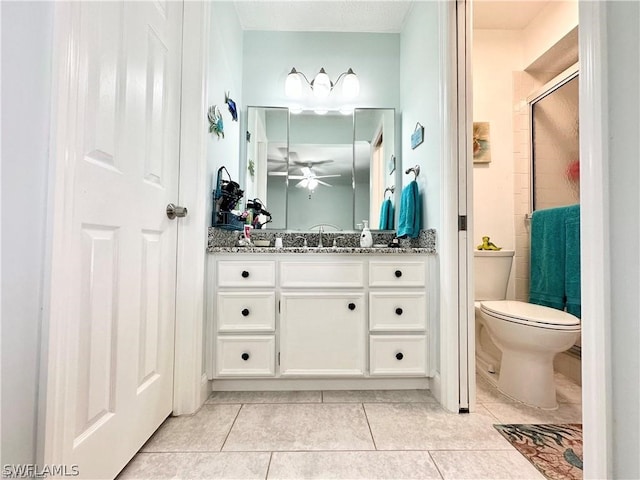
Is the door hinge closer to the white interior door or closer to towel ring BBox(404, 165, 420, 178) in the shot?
towel ring BBox(404, 165, 420, 178)

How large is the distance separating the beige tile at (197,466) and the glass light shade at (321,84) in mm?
2280

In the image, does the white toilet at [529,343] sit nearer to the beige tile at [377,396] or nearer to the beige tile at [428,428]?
the beige tile at [428,428]

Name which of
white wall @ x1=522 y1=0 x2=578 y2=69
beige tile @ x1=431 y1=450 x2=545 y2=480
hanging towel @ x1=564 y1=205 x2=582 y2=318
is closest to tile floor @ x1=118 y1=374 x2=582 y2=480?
beige tile @ x1=431 y1=450 x2=545 y2=480

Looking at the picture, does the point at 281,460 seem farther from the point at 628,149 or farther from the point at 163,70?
the point at 163,70

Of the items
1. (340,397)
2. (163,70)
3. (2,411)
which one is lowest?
(340,397)

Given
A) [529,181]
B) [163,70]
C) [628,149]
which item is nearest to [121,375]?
[163,70]

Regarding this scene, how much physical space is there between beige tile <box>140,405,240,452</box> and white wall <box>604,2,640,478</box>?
4.21 feet

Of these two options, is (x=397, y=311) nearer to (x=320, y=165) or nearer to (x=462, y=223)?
(x=462, y=223)

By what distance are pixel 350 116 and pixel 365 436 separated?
2.11m

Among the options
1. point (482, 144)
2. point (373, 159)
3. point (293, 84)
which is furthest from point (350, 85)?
point (482, 144)

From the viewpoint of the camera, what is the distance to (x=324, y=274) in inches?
62.7

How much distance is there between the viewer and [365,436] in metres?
1.22

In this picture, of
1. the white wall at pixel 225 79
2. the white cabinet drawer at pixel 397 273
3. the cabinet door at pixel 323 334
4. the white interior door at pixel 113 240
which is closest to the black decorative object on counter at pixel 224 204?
the white wall at pixel 225 79

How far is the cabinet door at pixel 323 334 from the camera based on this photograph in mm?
1570
